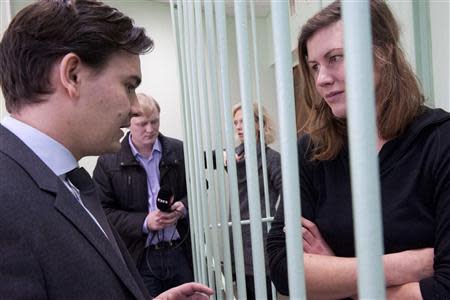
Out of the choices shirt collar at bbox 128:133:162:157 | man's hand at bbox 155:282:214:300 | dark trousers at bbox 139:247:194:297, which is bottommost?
dark trousers at bbox 139:247:194:297

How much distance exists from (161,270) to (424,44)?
139 cm

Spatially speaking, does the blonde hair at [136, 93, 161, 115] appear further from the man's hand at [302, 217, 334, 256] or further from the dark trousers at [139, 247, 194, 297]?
the man's hand at [302, 217, 334, 256]

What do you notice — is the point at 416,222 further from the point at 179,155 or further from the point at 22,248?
the point at 179,155

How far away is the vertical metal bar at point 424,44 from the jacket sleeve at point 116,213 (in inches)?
48.6

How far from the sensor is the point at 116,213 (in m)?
1.79

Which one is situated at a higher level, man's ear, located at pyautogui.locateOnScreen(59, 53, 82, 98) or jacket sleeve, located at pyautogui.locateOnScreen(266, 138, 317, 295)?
man's ear, located at pyautogui.locateOnScreen(59, 53, 82, 98)

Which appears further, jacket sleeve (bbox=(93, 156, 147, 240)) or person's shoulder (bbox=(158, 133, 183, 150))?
person's shoulder (bbox=(158, 133, 183, 150))

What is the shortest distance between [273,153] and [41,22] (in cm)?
155

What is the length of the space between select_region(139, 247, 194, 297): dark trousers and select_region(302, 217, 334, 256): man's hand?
104cm

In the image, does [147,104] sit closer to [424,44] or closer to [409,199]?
[424,44]

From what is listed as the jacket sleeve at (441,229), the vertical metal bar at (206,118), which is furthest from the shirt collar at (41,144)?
the jacket sleeve at (441,229)

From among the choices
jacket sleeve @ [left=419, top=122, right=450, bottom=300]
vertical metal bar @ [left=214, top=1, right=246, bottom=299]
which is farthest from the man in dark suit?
jacket sleeve @ [left=419, top=122, right=450, bottom=300]

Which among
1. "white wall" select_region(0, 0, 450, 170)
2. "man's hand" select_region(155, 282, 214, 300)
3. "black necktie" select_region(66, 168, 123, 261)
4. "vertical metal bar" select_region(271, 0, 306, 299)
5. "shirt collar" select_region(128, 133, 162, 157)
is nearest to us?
"vertical metal bar" select_region(271, 0, 306, 299)

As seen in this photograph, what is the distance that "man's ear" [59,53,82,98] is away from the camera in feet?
2.26
